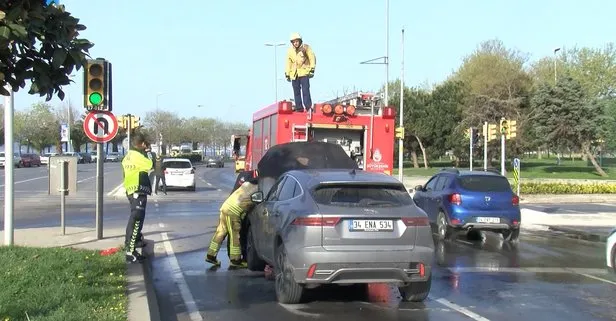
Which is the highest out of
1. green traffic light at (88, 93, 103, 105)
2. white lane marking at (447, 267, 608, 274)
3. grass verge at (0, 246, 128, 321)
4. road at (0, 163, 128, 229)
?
green traffic light at (88, 93, 103, 105)

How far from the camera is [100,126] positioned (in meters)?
12.2

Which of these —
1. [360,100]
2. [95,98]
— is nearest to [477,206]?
Answer: [360,100]

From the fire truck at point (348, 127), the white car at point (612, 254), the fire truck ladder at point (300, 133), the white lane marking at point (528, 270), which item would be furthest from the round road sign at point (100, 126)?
the white car at point (612, 254)

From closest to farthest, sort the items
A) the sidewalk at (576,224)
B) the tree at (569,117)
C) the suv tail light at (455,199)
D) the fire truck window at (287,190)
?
the fire truck window at (287,190), the suv tail light at (455,199), the sidewalk at (576,224), the tree at (569,117)

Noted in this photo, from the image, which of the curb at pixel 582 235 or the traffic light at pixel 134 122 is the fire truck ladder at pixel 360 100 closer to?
the curb at pixel 582 235

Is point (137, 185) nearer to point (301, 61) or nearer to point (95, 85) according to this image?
point (95, 85)

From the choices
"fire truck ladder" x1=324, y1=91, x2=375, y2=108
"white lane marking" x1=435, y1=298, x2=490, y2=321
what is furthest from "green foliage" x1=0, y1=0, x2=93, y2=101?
"fire truck ladder" x1=324, y1=91, x2=375, y2=108

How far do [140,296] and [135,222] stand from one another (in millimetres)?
3073

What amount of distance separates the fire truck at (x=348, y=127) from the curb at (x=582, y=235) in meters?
5.28

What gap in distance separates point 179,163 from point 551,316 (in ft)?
87.9

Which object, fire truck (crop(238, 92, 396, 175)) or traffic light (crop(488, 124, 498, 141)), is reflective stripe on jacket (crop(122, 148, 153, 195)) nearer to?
fire truck (crop(238, 92, 396, 175))

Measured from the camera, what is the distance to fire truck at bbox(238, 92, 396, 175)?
14.6 metres

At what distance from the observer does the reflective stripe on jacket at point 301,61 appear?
1431 cm

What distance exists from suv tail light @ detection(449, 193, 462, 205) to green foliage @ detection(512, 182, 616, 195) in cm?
1777
